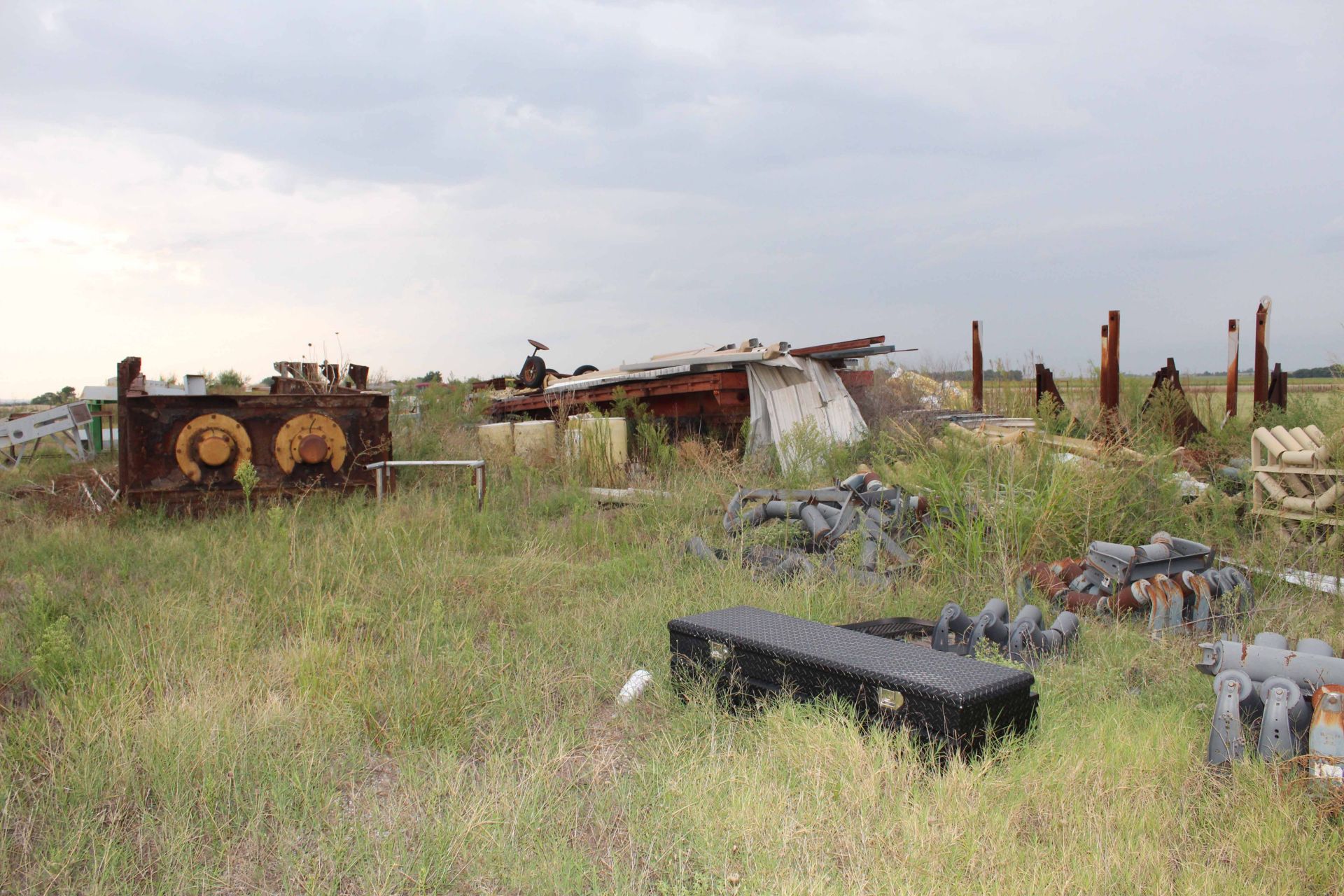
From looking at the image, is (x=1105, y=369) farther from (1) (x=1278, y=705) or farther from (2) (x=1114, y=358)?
(1) (x=1278, y=705)

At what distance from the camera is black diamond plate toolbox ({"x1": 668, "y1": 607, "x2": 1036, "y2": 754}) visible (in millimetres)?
2908

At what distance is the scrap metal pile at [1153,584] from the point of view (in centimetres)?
455

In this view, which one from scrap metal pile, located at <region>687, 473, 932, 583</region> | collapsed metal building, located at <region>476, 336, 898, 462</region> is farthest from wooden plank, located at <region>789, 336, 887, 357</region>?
scrap metal pile, located at <region>687, 473, 932, 583</region>

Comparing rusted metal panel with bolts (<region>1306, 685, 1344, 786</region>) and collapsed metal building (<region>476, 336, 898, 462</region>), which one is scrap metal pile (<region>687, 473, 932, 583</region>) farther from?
collapsed metal building (<region>476, 336, 898, 462</region>)

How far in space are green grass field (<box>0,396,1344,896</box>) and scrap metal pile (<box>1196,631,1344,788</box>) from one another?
0.11m

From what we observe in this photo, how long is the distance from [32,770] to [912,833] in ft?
10.0

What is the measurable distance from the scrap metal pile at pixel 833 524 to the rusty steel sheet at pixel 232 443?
3986mm

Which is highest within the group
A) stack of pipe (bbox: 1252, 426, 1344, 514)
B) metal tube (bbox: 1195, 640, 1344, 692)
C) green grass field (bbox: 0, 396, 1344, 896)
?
stack of pipe (bbox: 1252, 426, 1344, 514)

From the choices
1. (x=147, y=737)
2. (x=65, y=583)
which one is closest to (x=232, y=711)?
(x=147, y=737)

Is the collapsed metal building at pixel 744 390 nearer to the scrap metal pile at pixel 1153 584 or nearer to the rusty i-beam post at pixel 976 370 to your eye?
the rusty i-beam post at pixel 976 370

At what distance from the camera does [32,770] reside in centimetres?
304

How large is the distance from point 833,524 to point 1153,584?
7.26ft

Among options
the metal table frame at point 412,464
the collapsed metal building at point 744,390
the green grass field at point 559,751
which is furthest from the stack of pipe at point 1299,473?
the metal table frame at point 412,464

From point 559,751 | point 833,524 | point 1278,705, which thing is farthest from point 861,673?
point 833,524
